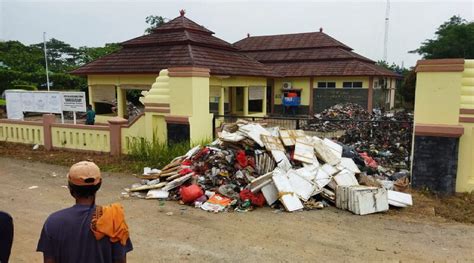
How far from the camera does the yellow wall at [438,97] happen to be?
7.09 metres

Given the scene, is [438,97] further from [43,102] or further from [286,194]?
[43,102]

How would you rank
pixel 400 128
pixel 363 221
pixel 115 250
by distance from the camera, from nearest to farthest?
pixel 115 250, pixel 363 221, pixel 400 128

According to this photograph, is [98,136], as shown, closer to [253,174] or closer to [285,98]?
[253,174]

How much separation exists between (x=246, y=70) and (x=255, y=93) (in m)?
2.73

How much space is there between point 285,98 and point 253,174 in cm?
1856

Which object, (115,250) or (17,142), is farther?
(17,142)

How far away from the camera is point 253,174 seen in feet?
24.3

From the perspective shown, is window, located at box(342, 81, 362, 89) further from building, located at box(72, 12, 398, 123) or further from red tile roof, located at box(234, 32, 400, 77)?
red tile roof, located at box(234, 32, 400, 77)

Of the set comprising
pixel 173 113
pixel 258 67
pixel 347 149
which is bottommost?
pixel 347 149

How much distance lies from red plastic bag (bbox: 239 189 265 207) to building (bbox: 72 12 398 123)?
22.5ft

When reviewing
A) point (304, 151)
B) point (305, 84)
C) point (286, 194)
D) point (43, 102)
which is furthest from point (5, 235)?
point (305, 84)

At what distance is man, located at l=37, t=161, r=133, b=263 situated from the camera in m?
2.34

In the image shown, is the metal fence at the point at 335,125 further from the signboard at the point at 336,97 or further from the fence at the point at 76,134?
the signboard at the point at 336,97

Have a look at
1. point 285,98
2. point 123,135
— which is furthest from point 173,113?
point 285,98
